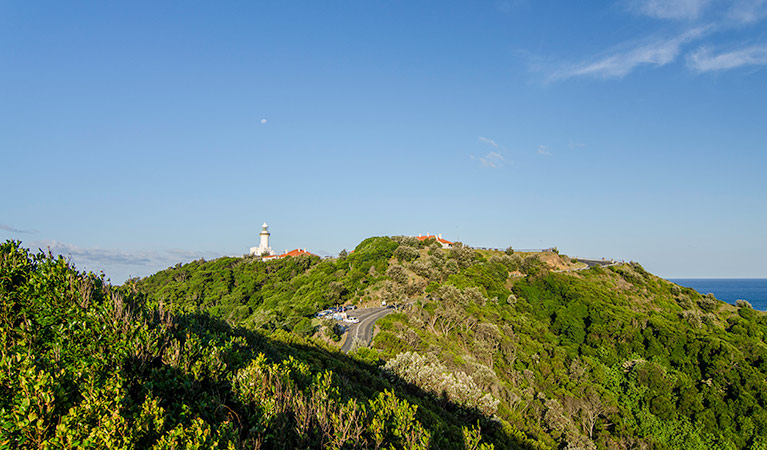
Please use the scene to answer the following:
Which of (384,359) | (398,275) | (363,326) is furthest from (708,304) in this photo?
(384,359)

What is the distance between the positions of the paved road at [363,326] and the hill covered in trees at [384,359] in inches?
92.6

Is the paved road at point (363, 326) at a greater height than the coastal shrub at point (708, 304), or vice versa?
the coastal shrub at point (708, 304)

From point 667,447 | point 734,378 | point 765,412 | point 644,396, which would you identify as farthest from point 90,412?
point 734,378

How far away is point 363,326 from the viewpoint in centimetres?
4484

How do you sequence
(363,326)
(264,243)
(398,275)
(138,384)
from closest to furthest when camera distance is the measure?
(138,384)
(363,326)
(398,275)
(264,243)

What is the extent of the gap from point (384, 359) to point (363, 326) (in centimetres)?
1485

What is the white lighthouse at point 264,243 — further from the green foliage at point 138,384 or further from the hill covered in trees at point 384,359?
the green foliage at point 138,384

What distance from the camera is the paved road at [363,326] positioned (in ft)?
124

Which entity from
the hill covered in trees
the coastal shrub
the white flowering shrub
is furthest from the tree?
the coastal shrub

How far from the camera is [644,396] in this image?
4153 cm

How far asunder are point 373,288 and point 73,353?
5933 centimetres

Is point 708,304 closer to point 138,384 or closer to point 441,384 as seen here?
point 441,384

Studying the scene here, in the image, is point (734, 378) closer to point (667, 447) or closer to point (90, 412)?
point (667, 447)

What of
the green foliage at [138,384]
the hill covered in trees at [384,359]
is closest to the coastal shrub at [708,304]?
the hill covered in trees at [384,359]
